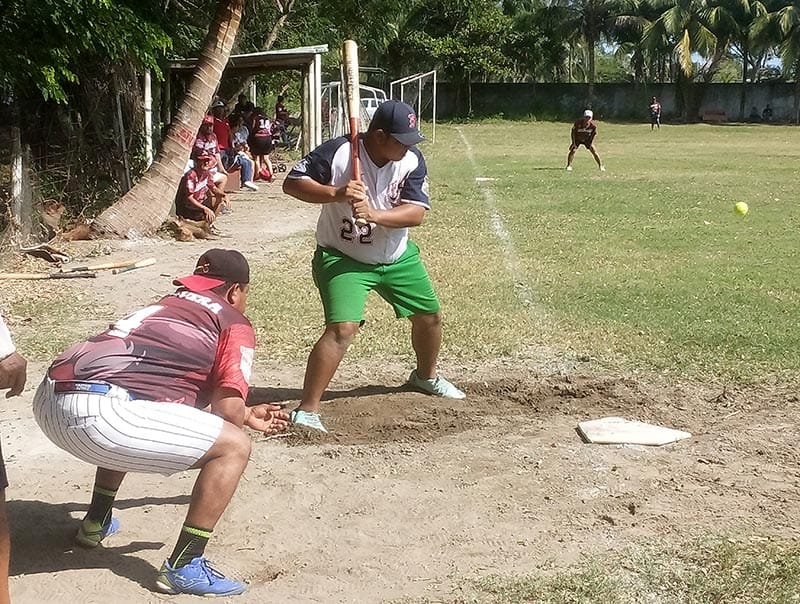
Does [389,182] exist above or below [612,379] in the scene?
above

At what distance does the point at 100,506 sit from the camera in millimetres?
4234

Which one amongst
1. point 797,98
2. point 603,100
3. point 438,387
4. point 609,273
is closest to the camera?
point 438,387

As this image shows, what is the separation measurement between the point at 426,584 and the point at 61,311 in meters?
6.02

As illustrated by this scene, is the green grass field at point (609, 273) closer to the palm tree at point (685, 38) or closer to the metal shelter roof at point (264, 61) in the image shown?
the metal shelter roof at point (264, 61)

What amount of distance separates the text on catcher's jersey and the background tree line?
6.41 m

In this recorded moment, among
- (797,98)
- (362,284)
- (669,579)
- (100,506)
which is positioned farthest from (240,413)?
(797,98)

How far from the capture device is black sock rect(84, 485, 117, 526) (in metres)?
4.23

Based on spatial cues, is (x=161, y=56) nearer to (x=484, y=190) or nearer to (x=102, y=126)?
(x=102, y=126)

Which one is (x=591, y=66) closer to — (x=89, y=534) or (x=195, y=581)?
(x=89, y=534)

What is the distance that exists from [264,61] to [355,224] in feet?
51.8

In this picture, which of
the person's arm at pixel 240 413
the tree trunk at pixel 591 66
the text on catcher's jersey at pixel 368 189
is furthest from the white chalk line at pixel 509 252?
the tree trunk at pixel 591 66

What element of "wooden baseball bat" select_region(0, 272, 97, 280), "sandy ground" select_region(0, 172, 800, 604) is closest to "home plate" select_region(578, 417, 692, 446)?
"sandy ground" select_region(0, 172, 800, 604)

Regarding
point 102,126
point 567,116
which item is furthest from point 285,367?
point 567,116

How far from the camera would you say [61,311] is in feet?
29.5
